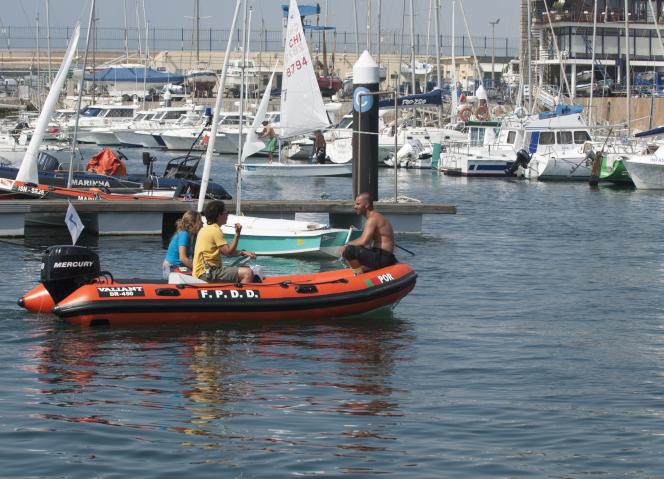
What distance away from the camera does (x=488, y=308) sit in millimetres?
18078

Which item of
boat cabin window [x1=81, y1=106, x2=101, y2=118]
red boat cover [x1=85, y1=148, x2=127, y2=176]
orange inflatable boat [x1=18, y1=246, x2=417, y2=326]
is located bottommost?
orange inflatable boat [x1=18, y1=246, x2=417, y2=326]

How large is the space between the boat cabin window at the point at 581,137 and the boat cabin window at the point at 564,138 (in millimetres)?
223

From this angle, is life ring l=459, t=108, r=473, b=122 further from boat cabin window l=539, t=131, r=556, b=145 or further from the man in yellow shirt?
the man in yellow shirt

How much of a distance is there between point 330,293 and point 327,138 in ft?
118

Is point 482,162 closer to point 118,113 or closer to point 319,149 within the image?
point 319,149

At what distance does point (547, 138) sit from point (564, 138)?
64 cm

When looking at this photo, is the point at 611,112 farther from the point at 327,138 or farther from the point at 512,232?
the point at 512,232

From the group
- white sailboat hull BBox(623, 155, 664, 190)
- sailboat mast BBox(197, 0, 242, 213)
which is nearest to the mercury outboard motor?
white sailboat hull BBox(623, 155, 664, 190)

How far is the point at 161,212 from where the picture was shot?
84.7 feet

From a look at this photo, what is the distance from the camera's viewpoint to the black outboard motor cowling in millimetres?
15453

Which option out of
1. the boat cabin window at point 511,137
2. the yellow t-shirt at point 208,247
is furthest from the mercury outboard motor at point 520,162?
the yellow t-shirt at point 208,247

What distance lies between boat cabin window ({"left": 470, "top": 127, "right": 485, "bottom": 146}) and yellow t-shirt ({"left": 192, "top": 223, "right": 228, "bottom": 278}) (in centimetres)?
3575

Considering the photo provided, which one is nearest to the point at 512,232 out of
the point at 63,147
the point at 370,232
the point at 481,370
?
the point at 370,232

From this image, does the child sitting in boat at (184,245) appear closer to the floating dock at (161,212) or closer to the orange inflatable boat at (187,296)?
the orange inflatable boat at (187,296)
